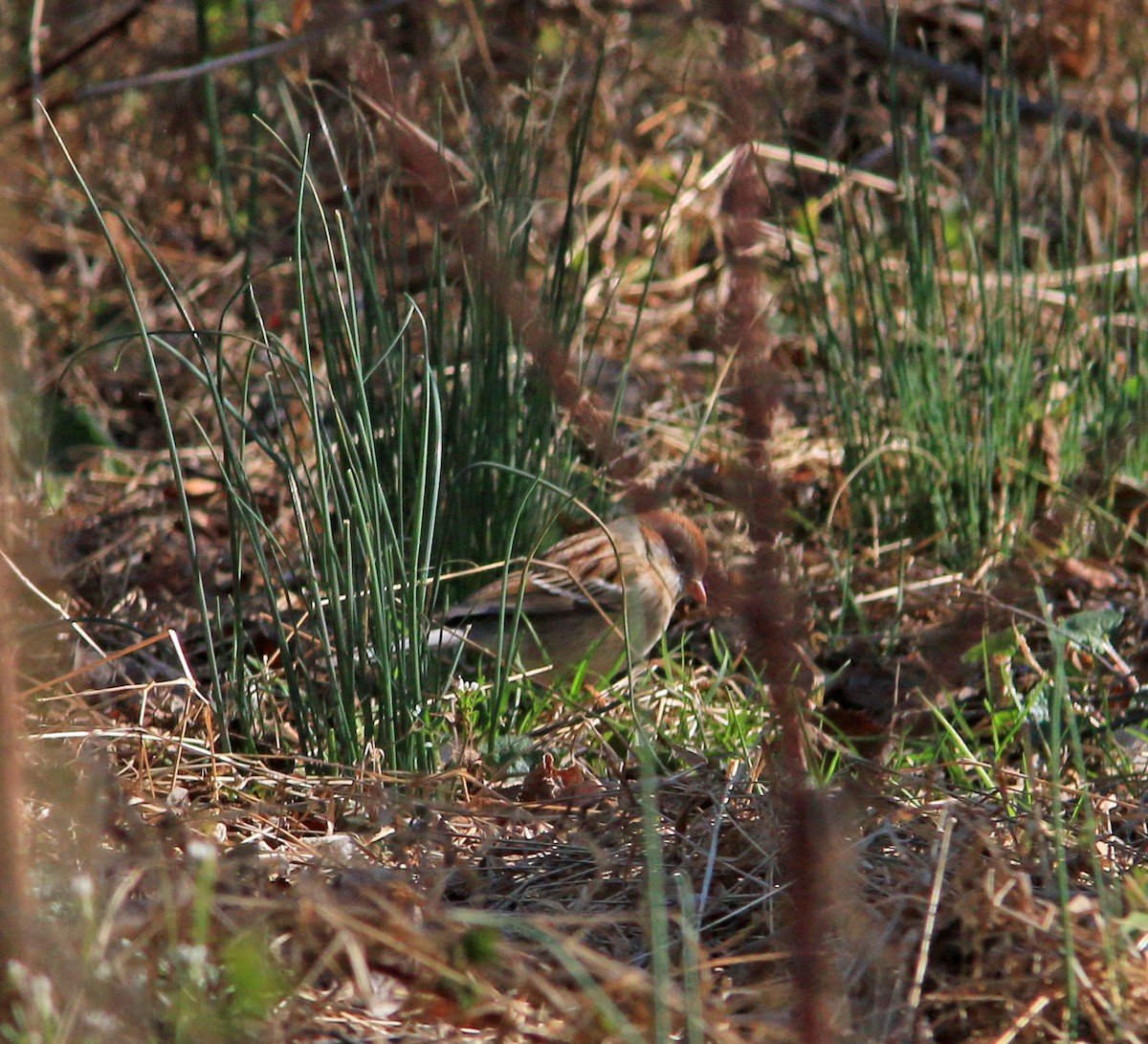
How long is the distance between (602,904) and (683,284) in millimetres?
3680

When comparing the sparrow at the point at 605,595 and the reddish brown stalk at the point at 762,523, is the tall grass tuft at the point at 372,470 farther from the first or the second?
the reddish brown stalk at the point at 762,523

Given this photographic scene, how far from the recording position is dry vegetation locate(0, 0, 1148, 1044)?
1.38m

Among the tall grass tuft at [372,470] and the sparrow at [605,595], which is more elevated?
the tall grass tuft at [372,470]

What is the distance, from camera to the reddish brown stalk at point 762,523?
37.1 inches

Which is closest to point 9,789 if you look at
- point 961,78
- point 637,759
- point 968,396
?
point 637,759

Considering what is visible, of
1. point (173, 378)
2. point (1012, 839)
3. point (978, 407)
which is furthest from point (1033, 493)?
point (173, 378)

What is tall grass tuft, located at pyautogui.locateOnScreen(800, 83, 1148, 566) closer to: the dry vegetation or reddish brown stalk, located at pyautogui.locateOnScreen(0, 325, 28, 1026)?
the dry vegetation

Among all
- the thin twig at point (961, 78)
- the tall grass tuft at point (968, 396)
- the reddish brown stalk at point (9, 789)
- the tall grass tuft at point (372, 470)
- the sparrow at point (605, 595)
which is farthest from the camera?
the thin twig at point (961, 78)

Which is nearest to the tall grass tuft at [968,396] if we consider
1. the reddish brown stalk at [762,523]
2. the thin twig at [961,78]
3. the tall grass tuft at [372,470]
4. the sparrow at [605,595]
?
the sparrow at [605,595]

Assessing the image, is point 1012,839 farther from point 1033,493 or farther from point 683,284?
point 683,284

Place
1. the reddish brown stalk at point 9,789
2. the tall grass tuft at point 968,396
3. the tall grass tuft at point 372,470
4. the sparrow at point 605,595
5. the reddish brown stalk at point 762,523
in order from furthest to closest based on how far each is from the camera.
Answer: the tall grass tuft at point 968,396, the sparrow at point 605,595, the tall grass tuft at point 372,470, the reddish brown stalk at point 9,789, the reddish brown stalk at point 762,523

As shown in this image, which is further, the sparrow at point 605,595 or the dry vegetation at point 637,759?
the sparrow at point 605,595

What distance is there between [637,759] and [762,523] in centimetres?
163

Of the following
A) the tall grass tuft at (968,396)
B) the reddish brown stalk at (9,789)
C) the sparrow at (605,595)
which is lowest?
the sparrow at (605,595)
